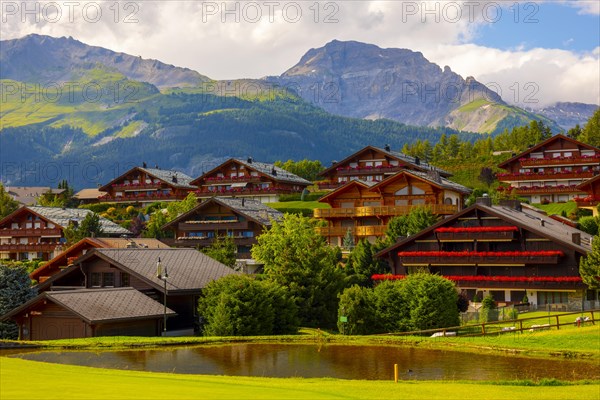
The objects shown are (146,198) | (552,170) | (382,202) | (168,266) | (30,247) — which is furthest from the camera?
(146,198)

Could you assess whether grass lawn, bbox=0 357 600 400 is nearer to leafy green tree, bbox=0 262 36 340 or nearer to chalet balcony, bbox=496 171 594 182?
leafy green tree, bbox=0 262 36 340

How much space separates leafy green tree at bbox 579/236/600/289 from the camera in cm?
5459

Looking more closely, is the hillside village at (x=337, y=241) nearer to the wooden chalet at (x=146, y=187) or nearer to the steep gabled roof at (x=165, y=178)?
the wooden chalet at (x=146, y=187)

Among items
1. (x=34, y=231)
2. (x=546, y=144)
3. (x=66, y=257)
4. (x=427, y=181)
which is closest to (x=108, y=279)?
(x=66, y=257)

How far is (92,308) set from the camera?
163 feet

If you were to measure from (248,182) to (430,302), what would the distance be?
79035 millimetres

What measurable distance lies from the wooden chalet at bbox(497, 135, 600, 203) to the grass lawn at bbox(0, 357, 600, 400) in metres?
81.0

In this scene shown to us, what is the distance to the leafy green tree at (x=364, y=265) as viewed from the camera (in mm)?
67225

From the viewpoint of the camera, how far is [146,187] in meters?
137

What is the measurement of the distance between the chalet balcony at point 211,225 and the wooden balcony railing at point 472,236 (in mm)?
30127

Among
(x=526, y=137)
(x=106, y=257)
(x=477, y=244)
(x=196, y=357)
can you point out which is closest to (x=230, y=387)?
(x=196, y=357)

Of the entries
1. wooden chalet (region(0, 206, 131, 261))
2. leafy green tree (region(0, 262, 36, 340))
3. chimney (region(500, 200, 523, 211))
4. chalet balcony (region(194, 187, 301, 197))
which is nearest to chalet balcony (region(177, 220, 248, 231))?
wooden chalet (region(0, 206, 131, 261))

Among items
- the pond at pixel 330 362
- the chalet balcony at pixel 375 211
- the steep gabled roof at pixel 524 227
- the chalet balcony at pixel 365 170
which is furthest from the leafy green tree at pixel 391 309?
the chalet balcony at pixel 365 170

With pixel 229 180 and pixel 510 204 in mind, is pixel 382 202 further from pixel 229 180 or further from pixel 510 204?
pixel 229 180
